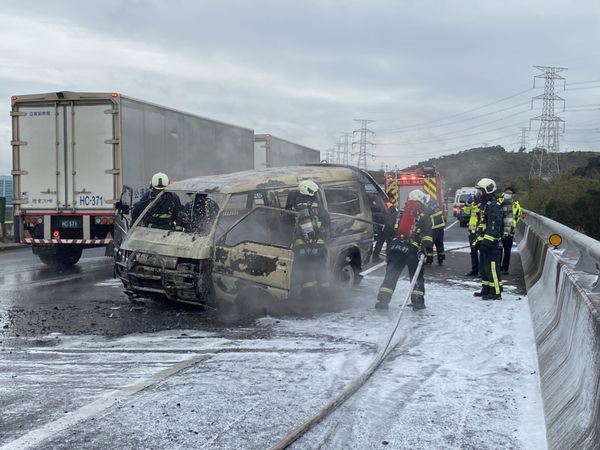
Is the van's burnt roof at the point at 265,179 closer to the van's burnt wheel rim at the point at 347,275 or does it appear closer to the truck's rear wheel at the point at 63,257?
the van's burnt wheel rim at the point at 347,275

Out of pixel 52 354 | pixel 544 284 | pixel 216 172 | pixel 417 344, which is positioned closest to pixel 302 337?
pixel 417 344

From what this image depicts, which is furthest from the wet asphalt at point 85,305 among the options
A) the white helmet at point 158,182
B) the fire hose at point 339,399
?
the fire hose at point 339,399

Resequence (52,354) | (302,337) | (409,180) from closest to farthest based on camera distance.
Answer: (52,354) < (302,337) < (409,180)

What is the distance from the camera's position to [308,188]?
8297 millimetres

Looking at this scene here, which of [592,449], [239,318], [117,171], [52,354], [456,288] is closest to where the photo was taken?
[592,449]

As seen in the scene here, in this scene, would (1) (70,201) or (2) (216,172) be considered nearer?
(1) (70,201)

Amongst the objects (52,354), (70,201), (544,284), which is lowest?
(52,354)

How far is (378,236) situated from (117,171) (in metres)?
5.32

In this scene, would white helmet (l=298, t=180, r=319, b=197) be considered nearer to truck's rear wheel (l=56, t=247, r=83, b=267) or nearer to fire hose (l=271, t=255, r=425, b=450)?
fire hose (l=271, t=255, r=425, b=450)

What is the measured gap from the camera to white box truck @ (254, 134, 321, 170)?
20703 mm

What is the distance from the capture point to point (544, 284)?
25.5ft

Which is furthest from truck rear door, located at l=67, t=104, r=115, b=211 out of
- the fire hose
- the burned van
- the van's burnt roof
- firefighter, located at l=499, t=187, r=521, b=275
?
the fire hose

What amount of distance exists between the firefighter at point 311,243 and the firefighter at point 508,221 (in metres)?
3.28

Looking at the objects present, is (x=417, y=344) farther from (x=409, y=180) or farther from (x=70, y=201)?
(x=409, y=180)
